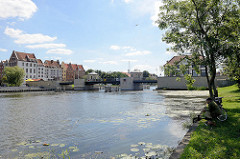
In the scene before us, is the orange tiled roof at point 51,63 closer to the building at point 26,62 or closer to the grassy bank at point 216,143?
the building at point 26,62

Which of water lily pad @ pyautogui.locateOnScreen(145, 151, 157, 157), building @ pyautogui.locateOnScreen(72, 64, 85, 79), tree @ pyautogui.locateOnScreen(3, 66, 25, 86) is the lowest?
water lily pad @ pyautogui.locateOnScreen(145, 151, 157, 157)

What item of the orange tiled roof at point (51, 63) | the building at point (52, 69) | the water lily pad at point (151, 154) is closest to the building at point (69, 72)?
the building at point (52, 69)

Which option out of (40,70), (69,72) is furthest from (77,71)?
(40,70)

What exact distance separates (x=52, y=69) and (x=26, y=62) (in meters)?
23.0

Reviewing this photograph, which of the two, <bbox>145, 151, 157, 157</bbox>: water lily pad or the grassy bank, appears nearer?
the grassy bank

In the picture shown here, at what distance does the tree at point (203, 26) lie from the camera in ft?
50.7

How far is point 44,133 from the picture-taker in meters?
12.2

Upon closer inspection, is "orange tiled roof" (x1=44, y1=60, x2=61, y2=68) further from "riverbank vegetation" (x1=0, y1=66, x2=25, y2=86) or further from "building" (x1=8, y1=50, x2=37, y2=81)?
"riverbank vegetation" (x1=0, y1=66, x2=25, y2=86)

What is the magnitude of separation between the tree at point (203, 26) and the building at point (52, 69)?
401 ft

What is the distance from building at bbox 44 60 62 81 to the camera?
134m

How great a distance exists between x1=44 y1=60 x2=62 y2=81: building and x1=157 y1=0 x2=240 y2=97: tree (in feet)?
401

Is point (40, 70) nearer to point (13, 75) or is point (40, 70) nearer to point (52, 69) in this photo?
point (52, 69)

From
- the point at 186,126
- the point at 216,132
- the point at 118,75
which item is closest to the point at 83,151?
the point at 216,132

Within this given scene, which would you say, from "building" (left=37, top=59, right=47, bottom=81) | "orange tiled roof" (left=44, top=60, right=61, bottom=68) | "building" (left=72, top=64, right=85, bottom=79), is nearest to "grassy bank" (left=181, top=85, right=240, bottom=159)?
"building" (left=37, top=59, right=47, bottom=81)
